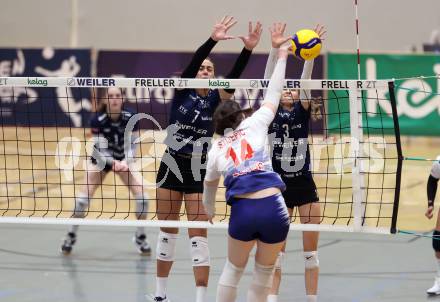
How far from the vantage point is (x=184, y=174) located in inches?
243

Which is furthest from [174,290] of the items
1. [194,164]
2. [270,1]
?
[270,1]

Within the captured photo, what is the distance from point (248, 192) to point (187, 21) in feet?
48.6

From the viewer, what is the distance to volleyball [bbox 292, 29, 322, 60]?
5777 mm

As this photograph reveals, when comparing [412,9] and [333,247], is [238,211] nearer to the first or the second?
[333,247]

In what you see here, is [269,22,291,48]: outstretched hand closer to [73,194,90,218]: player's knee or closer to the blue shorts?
the blue shorts

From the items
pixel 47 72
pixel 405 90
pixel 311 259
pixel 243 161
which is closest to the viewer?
pixel 243 161

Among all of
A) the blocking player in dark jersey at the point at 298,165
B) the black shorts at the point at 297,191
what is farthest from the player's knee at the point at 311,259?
the black shorts at the point at 297,191

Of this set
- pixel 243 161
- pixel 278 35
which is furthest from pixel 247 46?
pixel 243 161

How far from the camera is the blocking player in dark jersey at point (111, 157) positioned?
27.1 ft

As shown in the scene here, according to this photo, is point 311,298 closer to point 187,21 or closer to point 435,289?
point 435,289

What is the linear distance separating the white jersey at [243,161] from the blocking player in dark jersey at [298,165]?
1.02 meters

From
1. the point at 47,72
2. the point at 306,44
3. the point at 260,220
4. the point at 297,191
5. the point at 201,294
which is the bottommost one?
the point at 201,294

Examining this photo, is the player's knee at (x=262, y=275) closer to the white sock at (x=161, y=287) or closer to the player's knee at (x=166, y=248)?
the player's knee at (x=166, y=248)

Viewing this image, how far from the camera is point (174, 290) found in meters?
6.94
